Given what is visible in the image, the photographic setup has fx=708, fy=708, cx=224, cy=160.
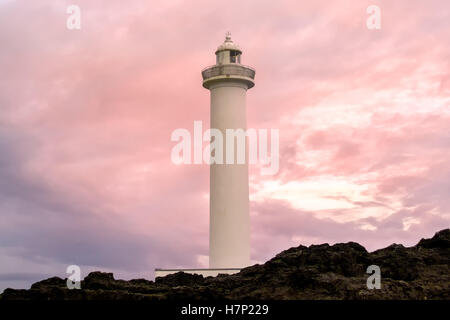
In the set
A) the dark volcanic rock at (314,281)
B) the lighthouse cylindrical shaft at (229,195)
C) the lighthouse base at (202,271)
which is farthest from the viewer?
the lighthouse cylindrical shaft at (229,195)

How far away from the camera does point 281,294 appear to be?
17531 mm

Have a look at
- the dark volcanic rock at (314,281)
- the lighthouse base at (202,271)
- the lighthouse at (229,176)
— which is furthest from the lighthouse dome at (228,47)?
the dark volcanic rock at (314,281)

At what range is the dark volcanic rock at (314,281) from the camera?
1758 centimetres

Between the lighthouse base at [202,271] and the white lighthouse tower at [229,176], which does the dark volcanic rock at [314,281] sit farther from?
the white lighthouse tower at [229,176]

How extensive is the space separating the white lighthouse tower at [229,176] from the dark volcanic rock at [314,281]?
14.6 meters

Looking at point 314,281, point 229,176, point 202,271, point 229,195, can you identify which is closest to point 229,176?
point 229,176

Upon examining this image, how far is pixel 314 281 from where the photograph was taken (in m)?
17.6

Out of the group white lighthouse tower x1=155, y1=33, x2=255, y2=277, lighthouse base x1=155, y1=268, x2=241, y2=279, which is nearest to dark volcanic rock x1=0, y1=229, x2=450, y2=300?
lighthouse base x1=155, y1=268, x2=241, y2=279

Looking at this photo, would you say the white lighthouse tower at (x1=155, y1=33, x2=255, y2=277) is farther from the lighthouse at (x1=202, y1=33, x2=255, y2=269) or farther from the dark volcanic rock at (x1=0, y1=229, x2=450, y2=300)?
the dark volcanic rock at (x1=0, y1=229, x2=450, y2=300)

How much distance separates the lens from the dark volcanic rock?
17578mm

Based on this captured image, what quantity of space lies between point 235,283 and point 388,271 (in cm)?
413
